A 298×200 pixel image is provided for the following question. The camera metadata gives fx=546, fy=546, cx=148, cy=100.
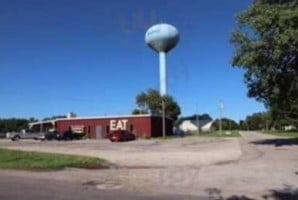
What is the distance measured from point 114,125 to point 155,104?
30756 millimetres

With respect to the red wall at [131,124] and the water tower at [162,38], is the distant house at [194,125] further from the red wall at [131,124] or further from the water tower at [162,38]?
the red wall at [131,124]

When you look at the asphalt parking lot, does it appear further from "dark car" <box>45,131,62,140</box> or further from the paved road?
"dark car" <box>45,131,62,140</box>

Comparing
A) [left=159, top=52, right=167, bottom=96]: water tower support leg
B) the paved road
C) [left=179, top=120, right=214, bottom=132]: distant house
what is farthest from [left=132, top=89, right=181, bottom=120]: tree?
the paved road

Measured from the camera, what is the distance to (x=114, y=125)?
89875 mm

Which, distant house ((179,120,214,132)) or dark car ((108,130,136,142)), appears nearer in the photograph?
dark car ((108,130,136,142))

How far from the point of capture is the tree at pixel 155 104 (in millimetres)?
119812

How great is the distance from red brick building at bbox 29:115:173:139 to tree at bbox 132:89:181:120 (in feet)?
80.7

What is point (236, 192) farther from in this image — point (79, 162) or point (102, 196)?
point (79, 162)

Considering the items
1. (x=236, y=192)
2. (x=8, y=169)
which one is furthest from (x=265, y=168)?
(x=8, y=169)

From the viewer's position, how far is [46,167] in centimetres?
2222

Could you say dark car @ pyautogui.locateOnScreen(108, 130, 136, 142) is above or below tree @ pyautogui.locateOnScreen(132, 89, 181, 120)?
below

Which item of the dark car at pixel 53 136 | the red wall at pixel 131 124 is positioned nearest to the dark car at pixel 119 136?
the dark car at pixel 53 136

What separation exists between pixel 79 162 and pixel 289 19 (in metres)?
20.1

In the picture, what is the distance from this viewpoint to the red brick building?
87812 mm
